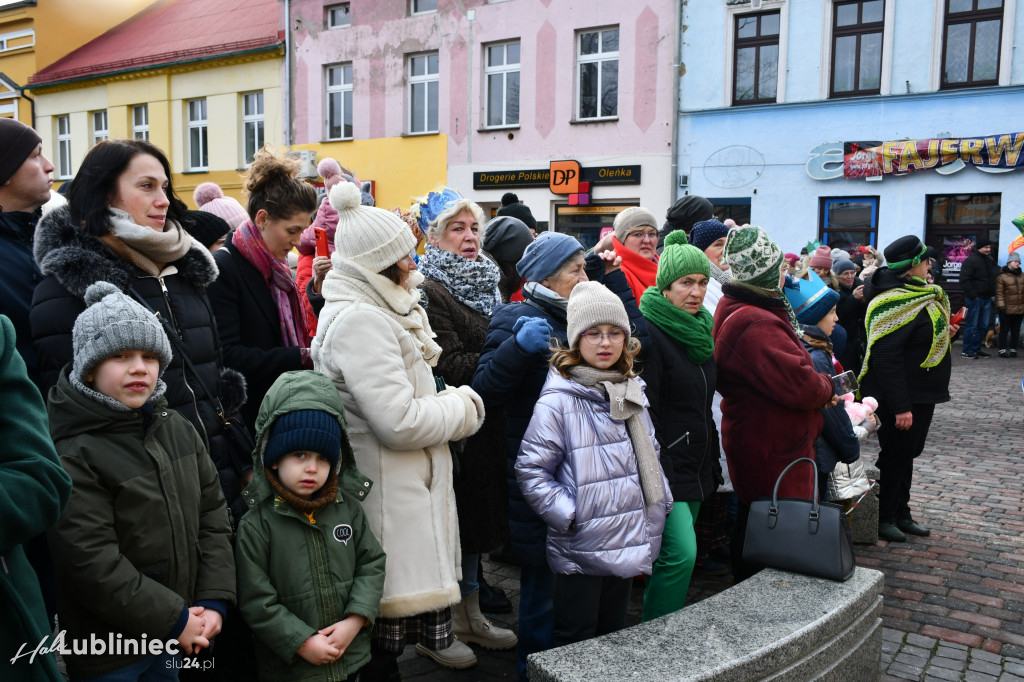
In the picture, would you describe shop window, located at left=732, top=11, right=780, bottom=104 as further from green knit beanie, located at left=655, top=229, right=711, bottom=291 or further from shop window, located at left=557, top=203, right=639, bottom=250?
green knit beanie, located at left=655, top=229, right=711, bottom=291

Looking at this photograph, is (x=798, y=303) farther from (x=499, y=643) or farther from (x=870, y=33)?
(x=870, y=33)

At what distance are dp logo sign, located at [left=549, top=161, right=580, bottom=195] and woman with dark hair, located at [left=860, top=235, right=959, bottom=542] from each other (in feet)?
46.7

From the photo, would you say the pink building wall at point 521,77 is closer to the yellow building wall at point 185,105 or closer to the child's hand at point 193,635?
the yellow building wall at point 185,105

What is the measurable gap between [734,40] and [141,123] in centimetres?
1951

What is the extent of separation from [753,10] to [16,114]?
26.4 meters

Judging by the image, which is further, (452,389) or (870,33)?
(870,33)

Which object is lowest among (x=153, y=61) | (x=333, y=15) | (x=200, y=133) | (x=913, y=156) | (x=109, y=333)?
(x=109, y=333)

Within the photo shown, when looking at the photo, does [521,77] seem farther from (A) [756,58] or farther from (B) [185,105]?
(B) [185,105]

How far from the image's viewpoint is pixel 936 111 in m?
16.3

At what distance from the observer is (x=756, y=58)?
17891 millimetres

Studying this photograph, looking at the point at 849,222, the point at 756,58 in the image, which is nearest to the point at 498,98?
the point at 756,58

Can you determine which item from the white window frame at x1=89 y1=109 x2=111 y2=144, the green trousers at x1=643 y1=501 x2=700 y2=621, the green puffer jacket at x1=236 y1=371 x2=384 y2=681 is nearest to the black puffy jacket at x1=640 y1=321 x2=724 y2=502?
the green trousers at x1=643 y1=501 x2=700 y2=621

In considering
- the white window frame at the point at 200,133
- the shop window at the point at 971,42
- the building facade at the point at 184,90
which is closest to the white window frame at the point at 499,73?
the building facade at the point at 184,90

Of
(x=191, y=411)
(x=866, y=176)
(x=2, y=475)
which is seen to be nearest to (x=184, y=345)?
(x=191, y=411)
